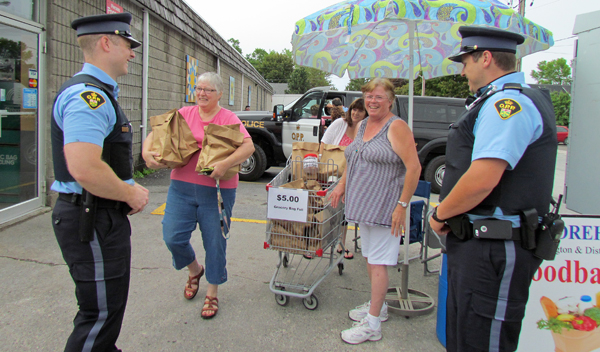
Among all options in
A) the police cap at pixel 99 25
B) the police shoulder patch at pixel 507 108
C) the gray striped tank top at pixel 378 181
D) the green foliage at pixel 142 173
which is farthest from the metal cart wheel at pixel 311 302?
the green foliage at pixel 142 173

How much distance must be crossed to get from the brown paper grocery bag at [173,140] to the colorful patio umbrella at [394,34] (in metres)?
1.17

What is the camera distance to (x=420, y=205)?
3.85m

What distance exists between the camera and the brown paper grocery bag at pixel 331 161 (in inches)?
140

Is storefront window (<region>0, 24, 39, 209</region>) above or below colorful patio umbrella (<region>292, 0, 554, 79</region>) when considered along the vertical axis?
below

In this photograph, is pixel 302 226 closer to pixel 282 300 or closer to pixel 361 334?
pixel 282 300

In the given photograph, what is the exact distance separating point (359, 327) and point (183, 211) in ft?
5.18

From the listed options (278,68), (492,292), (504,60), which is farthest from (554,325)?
(278,68)

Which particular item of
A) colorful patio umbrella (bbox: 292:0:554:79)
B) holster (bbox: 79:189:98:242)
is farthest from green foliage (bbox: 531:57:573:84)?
holster (bbox: 79:189:98:242)

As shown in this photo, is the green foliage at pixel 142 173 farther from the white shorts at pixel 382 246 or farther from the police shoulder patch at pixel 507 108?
the police shoulder patch at pixel 507 108

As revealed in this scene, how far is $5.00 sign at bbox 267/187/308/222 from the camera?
2.97 m

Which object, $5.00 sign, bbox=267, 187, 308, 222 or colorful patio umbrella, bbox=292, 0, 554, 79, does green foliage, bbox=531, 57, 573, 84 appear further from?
$5.00 sign, bbox=267, 187, 308, 222

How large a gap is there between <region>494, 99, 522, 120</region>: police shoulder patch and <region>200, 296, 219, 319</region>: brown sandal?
8.04 feet

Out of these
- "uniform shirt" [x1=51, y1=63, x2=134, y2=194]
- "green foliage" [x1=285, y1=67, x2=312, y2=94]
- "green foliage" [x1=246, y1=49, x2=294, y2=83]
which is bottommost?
"uniform shirt" [x1=51, y1=63, x2=134, y2=194]

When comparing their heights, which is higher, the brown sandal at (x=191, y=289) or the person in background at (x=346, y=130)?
the person in background at (x=346, y=130)
